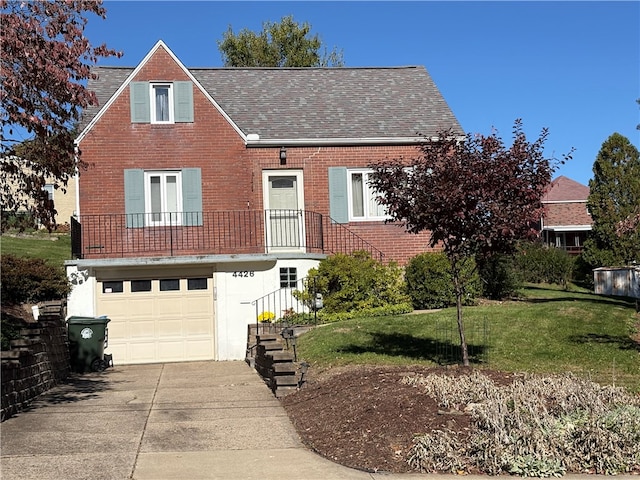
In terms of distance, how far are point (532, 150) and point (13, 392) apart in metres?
7.57

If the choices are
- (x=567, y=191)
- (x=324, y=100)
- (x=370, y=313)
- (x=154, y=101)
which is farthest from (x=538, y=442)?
(x=567, y=191)

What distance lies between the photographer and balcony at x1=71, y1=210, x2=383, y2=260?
18984 mm

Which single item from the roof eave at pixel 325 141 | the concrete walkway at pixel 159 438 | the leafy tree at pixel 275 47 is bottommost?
the concrete walkway at pixel 159 438

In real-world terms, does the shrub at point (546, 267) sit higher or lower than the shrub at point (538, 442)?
higher

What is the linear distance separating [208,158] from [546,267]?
16.4 m

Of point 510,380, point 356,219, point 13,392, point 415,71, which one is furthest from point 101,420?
point 415,71

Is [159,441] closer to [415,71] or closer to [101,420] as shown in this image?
[101,420]

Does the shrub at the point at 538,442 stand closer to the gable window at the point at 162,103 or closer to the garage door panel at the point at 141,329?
the garage door panel at the point at 141,329

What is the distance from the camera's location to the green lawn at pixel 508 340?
11578 millimetres

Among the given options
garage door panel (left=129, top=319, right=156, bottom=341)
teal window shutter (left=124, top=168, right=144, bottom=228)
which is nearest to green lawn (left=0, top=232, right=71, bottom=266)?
teal window shutter (left=124, top=168, right=144, bottom=228)

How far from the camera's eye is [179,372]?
16.0 meters

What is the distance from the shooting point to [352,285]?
17.9m

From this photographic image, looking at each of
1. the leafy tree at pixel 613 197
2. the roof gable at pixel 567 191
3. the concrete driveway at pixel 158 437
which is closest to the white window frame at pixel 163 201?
the concrete driveway at pixel 158 437

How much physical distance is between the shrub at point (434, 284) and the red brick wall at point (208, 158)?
190 cm
